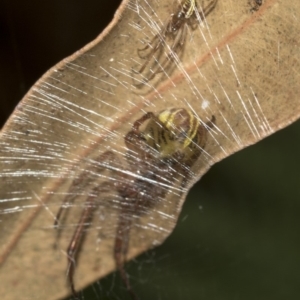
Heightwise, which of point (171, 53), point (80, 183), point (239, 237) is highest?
point (171, 53)

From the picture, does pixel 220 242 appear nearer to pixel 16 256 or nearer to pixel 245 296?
pixel 245 296

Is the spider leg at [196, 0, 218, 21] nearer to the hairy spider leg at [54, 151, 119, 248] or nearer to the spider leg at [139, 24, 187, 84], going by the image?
the spider leg at [139, 24, 187, 84]

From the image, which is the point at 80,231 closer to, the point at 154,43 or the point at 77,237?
the point at 77,237

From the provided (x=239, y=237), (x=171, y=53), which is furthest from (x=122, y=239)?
(x=239, y=237)

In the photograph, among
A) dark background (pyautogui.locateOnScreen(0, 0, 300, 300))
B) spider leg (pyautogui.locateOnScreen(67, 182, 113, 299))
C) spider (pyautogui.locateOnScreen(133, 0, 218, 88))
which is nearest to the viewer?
spider (pyautogui.locateOnScreen(133, 0, 218, 88))

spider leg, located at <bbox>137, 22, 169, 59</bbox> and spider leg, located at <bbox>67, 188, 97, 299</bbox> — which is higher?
spider leg, located at <bbox>137, 22, 169, 59</bbox>

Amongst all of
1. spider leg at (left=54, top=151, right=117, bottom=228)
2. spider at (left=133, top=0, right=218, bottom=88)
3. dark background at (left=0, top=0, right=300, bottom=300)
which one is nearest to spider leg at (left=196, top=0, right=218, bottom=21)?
spider at (left=133, top=0, right=218, bottom=88)
